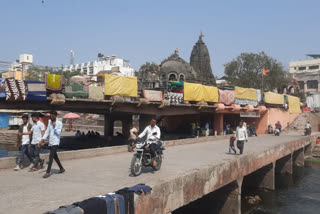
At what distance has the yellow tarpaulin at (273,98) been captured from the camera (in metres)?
34.0

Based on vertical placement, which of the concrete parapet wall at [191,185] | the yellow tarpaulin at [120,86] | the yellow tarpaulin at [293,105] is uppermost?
the yellow tarpaulin at [120,86]

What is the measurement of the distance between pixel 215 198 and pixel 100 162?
5104mm

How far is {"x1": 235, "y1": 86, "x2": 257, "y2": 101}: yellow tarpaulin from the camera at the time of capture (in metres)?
30.1

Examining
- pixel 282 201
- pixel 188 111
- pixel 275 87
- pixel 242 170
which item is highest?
pixel 275 87

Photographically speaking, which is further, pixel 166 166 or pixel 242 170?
pixel 242 170

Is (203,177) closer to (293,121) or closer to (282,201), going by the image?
(282,201)

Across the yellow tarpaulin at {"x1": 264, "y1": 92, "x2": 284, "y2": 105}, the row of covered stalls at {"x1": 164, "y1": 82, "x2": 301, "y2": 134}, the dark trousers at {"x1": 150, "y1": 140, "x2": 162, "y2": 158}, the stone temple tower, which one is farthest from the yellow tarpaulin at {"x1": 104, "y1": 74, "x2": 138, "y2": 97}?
the stone temple tower

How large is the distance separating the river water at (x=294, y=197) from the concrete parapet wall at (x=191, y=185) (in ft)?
7.82

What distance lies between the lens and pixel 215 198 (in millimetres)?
12602

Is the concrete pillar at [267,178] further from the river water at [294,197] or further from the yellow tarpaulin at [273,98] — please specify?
the yellow tarpaulin at [273,98]

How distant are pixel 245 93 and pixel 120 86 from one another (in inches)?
657

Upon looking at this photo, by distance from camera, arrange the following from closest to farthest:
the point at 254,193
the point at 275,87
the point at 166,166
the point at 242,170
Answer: the point at 166,166 < the point at 242,170 < the point at 254,193 < the point at 275,87

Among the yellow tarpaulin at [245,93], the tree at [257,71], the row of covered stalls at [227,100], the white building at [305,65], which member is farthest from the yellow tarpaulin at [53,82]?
the white building at [305,65]

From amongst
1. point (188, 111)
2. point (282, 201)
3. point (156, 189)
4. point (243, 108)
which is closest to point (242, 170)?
point (282, 201)
